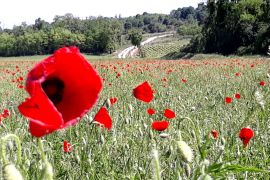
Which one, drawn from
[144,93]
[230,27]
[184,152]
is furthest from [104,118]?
[230,27]

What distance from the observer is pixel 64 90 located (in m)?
0.74

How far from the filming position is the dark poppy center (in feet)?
2.44

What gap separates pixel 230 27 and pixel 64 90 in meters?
47.0

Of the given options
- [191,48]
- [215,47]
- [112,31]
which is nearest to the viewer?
[215,47]

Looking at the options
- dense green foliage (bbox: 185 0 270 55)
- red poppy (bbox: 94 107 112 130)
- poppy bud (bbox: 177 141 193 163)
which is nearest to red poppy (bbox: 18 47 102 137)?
poppy bud (bbox: 177 141 193 163)

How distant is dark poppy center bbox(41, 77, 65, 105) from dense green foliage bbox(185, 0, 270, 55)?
136ft

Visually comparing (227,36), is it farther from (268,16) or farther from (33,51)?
(33,51)

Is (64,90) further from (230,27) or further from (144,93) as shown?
(230,27)

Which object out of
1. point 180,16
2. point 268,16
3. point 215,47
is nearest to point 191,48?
point 215,47

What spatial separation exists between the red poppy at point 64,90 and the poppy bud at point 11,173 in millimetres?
80

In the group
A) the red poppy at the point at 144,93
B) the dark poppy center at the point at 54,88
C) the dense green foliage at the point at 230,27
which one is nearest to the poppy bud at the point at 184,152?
the dark poppy center at the point at 54,88

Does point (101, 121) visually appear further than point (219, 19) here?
No

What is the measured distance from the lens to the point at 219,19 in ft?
152

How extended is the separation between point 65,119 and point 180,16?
199 m
